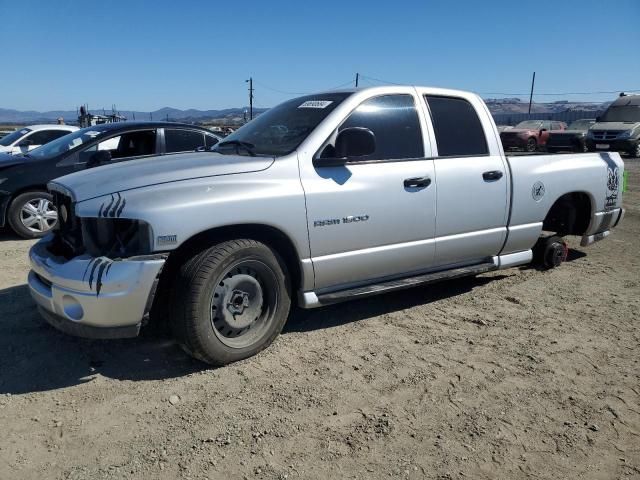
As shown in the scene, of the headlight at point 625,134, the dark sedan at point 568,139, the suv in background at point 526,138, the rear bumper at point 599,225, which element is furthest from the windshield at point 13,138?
the headlight at point 625,134

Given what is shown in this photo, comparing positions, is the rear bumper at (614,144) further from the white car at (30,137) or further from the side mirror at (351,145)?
the side mirror at (351,145)

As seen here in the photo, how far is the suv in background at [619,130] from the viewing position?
20.2m

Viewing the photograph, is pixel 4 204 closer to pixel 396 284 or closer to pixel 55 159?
pixel 55 159

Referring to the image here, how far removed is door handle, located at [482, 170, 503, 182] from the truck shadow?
128cm

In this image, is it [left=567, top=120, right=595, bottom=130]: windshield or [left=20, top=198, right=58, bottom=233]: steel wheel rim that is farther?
[left=567, top=120, right=595, bottom=130]: windshield

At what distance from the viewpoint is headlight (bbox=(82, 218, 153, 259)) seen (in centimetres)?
306

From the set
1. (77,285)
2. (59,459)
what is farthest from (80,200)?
(59,459)

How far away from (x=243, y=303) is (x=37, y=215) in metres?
4.96

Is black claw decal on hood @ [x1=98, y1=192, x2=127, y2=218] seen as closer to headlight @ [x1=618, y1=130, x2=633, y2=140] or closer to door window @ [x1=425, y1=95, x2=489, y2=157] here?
door window @ [x1=425, y1=95, x2=489, y2=157]

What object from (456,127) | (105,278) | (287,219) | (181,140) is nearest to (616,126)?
(181,140)

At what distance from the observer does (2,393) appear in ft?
10.0

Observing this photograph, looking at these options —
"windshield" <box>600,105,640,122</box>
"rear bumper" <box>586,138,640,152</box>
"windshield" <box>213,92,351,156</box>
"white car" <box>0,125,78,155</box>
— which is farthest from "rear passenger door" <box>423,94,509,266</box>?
"windshield" <box>600,105,640,122</box>

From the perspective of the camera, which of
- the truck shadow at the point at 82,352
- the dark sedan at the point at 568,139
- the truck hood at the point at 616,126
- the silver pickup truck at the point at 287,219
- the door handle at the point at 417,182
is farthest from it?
the dark sedan at the point at 568,139

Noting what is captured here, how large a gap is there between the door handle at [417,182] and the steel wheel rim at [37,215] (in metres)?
5.10
